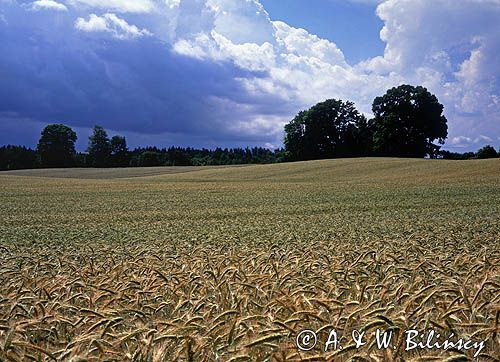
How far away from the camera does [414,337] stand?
90.0 inches

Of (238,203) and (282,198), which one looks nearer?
(238,203)

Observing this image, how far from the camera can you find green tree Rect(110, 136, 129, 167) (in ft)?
376

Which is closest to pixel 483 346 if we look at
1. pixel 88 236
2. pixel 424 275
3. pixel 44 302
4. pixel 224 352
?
pixel 224 352

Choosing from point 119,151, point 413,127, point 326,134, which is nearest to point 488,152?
point 413,127

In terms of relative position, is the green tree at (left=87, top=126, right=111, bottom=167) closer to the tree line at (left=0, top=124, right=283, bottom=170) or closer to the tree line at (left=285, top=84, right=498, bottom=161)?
the tree line at (left=0, top=124, right=283, bottom=170)

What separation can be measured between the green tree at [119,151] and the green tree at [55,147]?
9.92m

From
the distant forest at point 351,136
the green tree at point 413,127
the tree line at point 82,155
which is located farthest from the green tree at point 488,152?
the tree line at point 82,155

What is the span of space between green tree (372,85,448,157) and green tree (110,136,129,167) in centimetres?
5949

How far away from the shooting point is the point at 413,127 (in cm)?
7806

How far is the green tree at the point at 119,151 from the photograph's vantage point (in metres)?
114

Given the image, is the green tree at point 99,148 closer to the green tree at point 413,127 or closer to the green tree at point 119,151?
the green tree at point 119,151

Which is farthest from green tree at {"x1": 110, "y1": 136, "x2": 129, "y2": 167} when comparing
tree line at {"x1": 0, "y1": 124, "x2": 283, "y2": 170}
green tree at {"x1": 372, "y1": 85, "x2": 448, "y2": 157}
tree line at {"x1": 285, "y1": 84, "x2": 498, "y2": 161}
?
green tree at {"x1": 372, "y1": 85, "x2": 448, "y2": 157}

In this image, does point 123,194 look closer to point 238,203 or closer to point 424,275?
point 238,203

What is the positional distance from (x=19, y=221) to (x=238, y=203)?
30.8 feet
